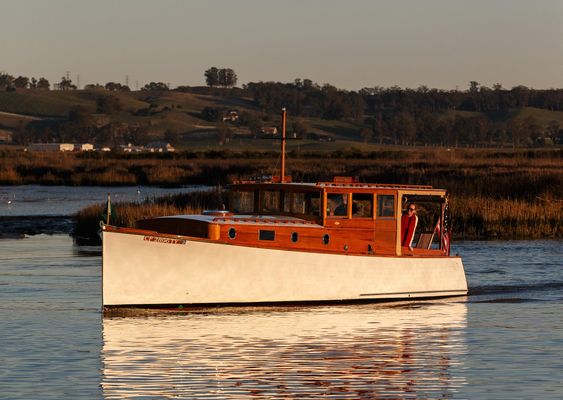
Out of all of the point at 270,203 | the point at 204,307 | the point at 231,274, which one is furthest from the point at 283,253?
the point at 270,203

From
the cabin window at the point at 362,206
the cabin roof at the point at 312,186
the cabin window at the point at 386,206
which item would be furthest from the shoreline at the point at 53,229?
the cabin window at the point at 362,206

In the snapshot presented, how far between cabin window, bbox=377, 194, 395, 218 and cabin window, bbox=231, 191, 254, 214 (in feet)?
10.4

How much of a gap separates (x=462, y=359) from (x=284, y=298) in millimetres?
7100

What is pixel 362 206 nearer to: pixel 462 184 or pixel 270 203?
pixel 270 203

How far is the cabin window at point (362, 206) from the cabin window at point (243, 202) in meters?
2.59

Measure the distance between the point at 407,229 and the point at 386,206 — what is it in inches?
37.5

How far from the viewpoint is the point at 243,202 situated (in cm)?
3222

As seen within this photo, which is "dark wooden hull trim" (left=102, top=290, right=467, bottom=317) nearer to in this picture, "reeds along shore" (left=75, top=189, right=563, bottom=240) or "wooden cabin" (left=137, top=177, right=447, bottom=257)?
"wooden cabin" (left=137, top=177, right=447, bottom=257)

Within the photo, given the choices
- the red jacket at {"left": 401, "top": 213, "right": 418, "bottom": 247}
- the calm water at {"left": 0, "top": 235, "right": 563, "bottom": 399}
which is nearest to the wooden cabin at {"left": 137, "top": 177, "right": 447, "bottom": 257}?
the red jacket at {"left": 401, "top": 213, "right": 418, "bottom": 247}

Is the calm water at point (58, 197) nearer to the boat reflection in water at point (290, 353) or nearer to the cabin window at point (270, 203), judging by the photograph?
the cabin window at point (270, 203)

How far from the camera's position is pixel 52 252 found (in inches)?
1729

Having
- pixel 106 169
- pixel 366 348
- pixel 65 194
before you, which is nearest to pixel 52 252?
pixel 366 348

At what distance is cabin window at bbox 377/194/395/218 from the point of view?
31.7m

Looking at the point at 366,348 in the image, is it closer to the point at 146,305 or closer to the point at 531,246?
the point at 146,305
